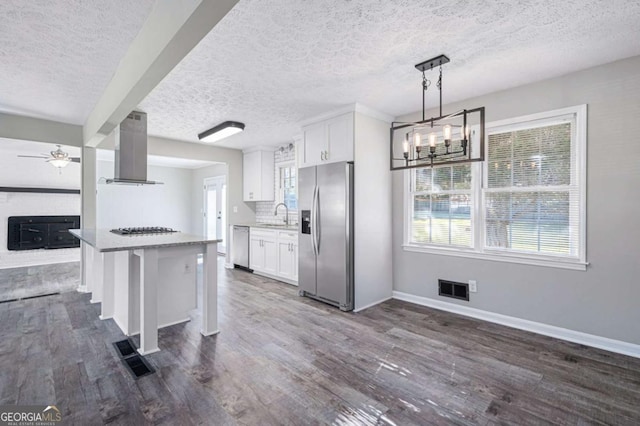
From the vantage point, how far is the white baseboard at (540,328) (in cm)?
258

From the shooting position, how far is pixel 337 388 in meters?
2.08

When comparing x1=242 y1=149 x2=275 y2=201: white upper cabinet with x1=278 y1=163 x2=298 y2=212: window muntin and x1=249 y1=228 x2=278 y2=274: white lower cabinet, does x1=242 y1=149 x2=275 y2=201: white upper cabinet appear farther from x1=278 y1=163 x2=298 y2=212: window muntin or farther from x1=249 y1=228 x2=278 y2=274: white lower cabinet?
x1=249 y1=228 x2=278 y2=274: white lower cabinet

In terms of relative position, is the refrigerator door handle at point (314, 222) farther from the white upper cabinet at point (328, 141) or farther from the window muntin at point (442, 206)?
the window muntin at point (442, 206)

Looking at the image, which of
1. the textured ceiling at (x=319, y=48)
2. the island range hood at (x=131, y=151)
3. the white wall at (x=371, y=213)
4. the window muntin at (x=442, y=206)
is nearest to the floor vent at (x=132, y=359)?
the island range hood at (x=131, y=151)

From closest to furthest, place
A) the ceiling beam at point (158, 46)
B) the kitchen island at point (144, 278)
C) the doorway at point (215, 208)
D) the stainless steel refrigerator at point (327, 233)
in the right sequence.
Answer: the ceiling beam at point (158, 46), the kitchen island at point (144, 278), the stainless steel refrigerator at point (327, 233), the doorway at point (215, 208)

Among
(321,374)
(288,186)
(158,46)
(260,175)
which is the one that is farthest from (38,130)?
(321,374)

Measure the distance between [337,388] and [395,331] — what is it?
1.17 metres

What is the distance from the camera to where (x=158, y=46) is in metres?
1.85

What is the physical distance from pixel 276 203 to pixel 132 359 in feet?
13.3

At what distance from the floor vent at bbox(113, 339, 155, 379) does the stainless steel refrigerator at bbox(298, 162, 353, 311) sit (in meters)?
2.10

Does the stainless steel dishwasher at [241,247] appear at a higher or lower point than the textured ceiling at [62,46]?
lower

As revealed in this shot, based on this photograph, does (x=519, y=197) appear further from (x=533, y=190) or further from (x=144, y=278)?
(x=144, y=278)

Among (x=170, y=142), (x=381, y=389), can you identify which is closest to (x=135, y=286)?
(x=381, y=389)

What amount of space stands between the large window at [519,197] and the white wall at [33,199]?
7225mm
